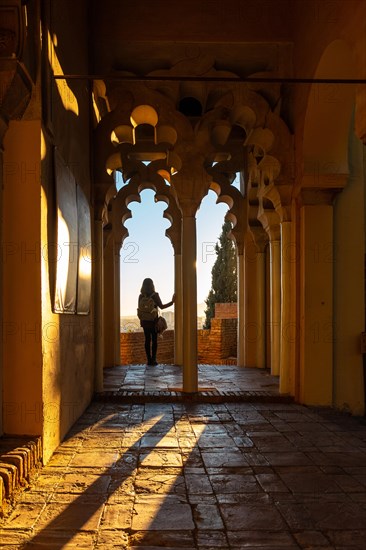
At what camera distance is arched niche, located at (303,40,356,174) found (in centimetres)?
651

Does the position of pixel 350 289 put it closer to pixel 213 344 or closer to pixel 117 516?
pixel 117 516

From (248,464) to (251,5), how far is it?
6.44m

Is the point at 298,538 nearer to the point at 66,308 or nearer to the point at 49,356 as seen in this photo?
the point at 49,356

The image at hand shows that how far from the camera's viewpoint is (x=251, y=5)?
309 inches

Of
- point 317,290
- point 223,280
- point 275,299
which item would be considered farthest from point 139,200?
point 223,280

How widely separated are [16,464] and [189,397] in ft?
13.8

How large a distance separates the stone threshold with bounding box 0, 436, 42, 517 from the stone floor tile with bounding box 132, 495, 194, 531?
0.86 metres

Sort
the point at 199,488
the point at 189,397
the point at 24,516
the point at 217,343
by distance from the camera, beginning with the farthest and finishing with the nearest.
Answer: the point at 217,343
the point at 189,397
the point at 199,488
the point at 24,516

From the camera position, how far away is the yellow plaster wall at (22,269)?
4.45 metres

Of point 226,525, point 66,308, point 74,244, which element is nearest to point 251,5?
point 74,244

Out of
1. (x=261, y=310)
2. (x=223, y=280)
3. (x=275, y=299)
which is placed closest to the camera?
(x=275, y=299)

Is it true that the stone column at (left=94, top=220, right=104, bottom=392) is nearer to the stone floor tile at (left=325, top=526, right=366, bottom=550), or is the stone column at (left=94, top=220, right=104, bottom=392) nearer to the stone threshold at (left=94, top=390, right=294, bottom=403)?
the stone threshold at (left=94, top=390, right=294, bottom=403)

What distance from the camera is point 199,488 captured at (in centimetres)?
403

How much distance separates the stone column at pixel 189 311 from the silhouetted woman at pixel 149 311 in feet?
10.9
